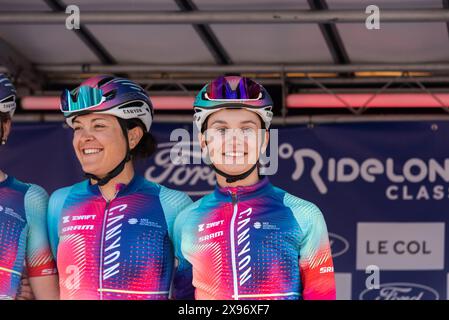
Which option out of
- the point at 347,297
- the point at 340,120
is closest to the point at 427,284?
the point at 347,297

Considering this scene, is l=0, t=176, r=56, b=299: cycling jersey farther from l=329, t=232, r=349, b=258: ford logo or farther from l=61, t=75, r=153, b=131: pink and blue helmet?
l=329, t=232, r=349, b=258: ford logo

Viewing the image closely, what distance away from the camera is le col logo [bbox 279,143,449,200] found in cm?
883

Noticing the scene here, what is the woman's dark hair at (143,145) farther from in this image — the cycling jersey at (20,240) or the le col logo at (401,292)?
the le col logo at (401,292)

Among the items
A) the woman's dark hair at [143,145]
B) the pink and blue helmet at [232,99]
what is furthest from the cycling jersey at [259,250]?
the woman's dark hair at [143,145]

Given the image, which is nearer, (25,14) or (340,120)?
(25,14)

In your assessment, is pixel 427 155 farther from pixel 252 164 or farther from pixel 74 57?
pixel 252 164

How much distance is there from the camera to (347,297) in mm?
8852

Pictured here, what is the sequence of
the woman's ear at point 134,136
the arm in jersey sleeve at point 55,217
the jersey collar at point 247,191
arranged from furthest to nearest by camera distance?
1. the arm in jersey sleeve at point 55,217
2. the woman's ear at point 134,136
3. the jersey collar at point 247,191

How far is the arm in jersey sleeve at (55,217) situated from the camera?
5949mm

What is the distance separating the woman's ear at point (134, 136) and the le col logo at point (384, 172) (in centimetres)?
322

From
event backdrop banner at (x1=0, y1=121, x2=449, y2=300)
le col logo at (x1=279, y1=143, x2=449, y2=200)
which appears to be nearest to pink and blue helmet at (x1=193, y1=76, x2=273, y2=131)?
event backdrop banner at (x1=0, y1=121, x2=449, y2=300)

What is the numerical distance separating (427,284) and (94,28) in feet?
10.4

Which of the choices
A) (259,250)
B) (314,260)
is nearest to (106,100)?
(259,250)
